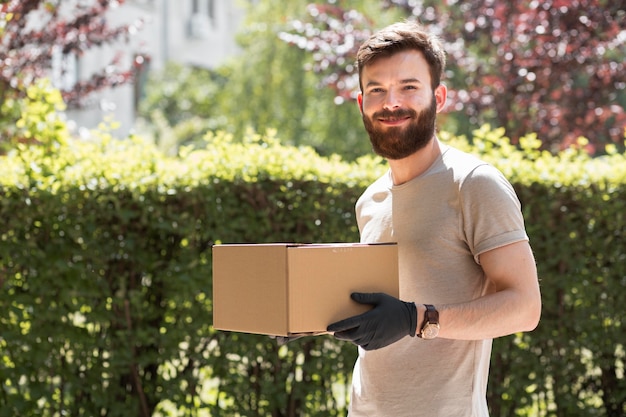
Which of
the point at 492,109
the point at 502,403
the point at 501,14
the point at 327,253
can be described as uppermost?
the point at 501,14

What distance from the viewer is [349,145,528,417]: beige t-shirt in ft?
7.28

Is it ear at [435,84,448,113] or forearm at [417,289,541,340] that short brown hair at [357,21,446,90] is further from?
forearm at [417,289,541,340]

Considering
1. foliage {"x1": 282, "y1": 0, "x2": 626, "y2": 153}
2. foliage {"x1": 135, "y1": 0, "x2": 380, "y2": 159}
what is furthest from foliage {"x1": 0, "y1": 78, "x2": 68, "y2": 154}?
foliage {"x1": 135, "y1": 0, "x2": 380, "y2": 159}

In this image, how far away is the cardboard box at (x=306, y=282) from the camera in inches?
82.4

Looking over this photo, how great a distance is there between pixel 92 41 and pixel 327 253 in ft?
18.1

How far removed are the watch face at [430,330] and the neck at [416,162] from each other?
0.49m

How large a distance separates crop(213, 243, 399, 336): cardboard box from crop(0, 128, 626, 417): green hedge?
88.1 inches

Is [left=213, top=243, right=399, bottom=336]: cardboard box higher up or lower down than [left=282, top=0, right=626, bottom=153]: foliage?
lower down

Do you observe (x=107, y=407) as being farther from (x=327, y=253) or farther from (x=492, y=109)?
(x=492, y=109)

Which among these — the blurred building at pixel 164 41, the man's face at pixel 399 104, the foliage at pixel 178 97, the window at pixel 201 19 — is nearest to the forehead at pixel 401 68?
the man's face at pixel 399 104

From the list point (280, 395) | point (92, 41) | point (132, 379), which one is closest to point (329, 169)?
point (280, 395)

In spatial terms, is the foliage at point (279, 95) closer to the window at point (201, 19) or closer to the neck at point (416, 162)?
the window at point (201, 19)

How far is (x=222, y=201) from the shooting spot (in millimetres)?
4480

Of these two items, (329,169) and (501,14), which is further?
(501,14)
